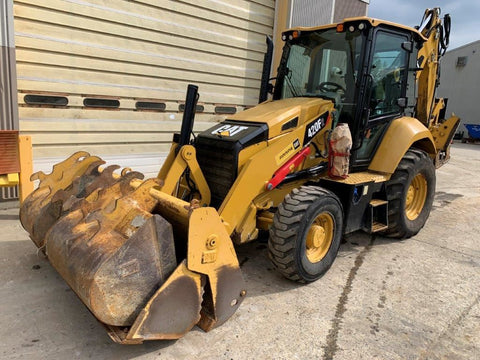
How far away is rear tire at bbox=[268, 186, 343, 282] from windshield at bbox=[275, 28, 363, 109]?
132cm

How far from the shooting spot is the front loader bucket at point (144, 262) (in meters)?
2.30

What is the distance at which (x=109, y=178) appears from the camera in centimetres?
332

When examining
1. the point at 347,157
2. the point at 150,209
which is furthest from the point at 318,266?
the point at 150,209

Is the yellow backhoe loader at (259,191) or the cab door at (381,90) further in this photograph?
the cab door at (381,90)

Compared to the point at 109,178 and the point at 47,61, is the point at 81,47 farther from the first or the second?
the point at 109,178

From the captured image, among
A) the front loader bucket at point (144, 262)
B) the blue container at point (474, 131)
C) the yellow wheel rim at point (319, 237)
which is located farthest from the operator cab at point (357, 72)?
the blue container at point (474, 131)

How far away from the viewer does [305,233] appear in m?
3.33

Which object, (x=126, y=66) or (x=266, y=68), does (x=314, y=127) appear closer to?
(x=266, y=68)

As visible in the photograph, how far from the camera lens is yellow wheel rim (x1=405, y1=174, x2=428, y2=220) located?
16.8 feet

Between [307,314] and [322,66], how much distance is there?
278cm

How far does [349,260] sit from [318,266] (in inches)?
33.0

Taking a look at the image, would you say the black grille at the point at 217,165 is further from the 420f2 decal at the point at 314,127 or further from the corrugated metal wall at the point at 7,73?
the corrugated metal wall at the point at 7,73

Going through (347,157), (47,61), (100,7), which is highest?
(100,7)

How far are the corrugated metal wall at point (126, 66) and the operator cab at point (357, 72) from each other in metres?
2.67
